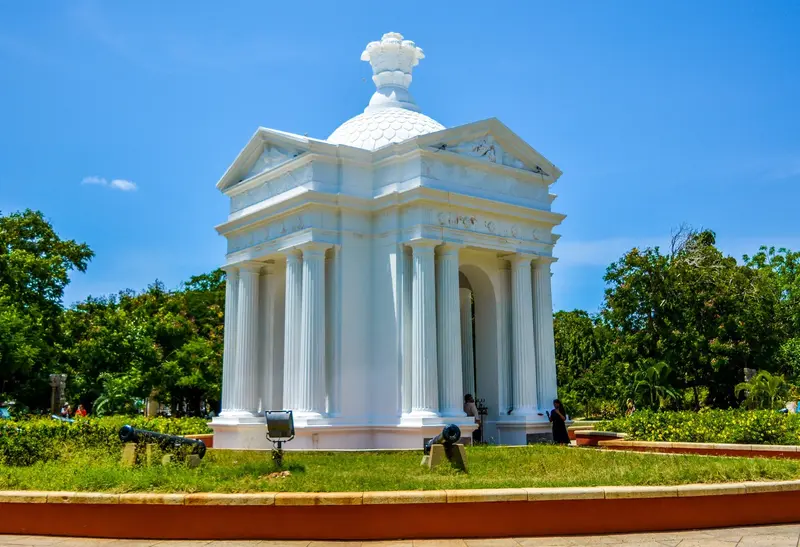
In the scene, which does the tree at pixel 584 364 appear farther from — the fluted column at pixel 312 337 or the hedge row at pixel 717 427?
the fluted column at pixel 312 337

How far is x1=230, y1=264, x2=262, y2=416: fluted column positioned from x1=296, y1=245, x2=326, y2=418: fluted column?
3174 mm

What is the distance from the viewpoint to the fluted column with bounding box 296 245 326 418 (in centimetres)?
2045

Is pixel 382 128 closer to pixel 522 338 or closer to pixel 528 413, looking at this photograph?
pixel 522 338

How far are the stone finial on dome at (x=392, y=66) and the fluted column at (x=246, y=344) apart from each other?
7298mm

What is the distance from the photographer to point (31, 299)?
38.7m

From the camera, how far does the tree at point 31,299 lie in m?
32.5

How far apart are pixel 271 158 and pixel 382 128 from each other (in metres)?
3.58

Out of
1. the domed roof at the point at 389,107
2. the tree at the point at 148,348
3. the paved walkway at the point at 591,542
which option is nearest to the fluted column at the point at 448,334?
the domed roof at the point at 389,107

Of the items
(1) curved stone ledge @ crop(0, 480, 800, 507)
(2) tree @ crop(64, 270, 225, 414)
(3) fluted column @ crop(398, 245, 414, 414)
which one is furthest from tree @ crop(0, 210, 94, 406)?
(1) curved stone ledge @ crop(0, 480, 800, 507)

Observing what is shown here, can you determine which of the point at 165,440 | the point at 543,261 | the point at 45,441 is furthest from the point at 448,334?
the point at 45,441

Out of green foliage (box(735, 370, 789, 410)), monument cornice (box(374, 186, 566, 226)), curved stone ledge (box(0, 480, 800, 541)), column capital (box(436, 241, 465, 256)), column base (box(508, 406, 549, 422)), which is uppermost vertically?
monument cornice (box(374, 186, 566, 226))

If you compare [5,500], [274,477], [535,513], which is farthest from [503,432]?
[5,500]

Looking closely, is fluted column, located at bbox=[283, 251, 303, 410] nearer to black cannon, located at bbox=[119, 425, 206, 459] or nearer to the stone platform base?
the stone platform base

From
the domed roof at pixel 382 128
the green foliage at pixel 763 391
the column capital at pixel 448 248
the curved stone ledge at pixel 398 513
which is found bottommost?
the curved stone ledge at pixel 398 513
